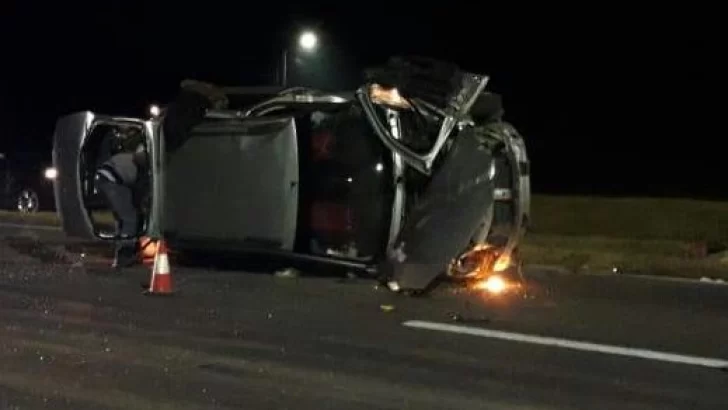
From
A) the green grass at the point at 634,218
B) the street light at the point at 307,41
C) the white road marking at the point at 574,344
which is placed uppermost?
the street light at the point at 307,41

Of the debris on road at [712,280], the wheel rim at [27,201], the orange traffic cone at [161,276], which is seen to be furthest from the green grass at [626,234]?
the orange traffic cone at [161,276]

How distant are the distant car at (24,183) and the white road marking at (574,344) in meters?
21.4

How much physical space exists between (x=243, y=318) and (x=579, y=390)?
150 inches

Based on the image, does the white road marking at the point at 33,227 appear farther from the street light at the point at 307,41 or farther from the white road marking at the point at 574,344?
the white road marking at the point at 574,344

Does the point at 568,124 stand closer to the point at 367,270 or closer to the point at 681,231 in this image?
the point at 681,231

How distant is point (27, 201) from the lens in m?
29.8

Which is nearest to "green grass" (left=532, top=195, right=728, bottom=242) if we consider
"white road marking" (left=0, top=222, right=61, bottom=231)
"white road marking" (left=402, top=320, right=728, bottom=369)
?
"white road marking" (left=0, top=222, right=61, bottom=231)

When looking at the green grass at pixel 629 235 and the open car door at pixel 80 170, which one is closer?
the open car door at pixel 80 170

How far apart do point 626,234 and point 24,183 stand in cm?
1678

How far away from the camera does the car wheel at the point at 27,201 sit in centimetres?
2939

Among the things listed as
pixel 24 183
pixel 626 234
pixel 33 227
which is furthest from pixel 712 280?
pixel 24 183

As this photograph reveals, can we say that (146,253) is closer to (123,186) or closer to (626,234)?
(123,186)

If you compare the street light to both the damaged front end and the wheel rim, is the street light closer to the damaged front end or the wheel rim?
the wheel rim

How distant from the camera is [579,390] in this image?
26.2 ft
